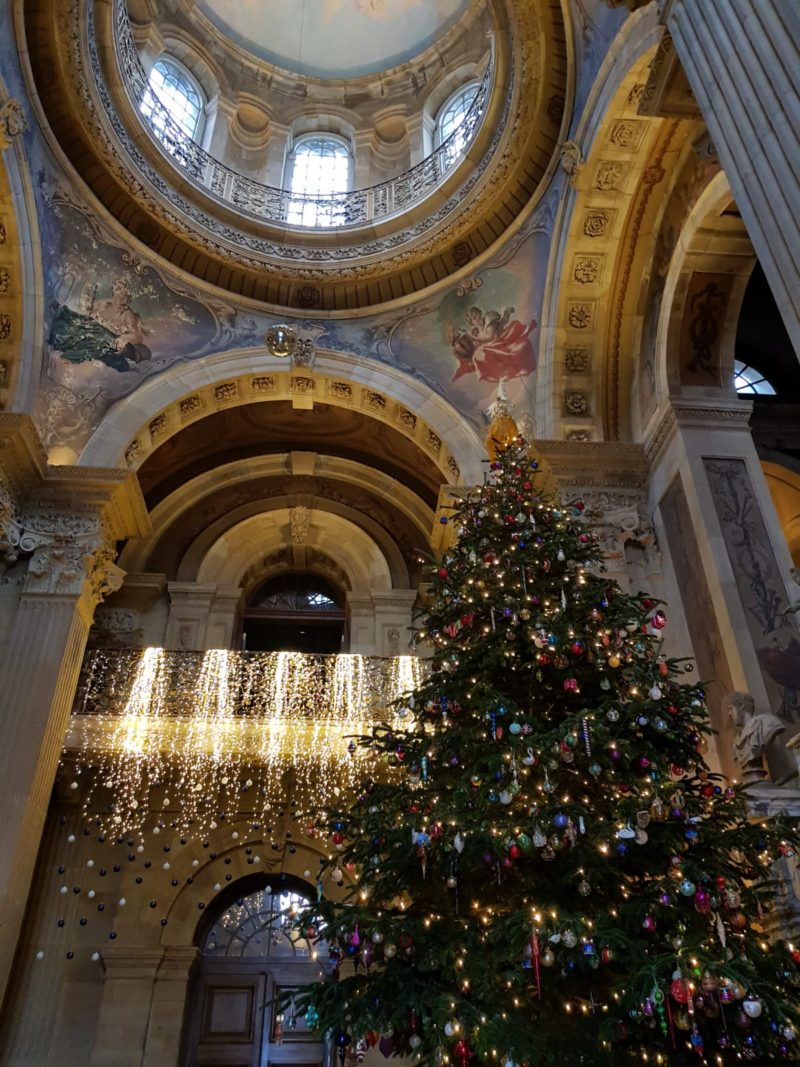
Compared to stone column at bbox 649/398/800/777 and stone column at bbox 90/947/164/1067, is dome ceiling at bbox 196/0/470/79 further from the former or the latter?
stone column at bbox 90/947/164/1067

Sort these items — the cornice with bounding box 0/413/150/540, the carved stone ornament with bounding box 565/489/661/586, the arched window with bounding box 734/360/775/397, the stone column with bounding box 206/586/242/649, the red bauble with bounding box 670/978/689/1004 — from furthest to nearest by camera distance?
the stone column with bounding box 206/586/242/649 → the arched window with bounding box 734/360/775/397 → the cornice with bounding box 0/413/150/540 → the carved stone ornament with bounding box 565/489/661/586 → the red bauble with bounding box 670/978/689/1004

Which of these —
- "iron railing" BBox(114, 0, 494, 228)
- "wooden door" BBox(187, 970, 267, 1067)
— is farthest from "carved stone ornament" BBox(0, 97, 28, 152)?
"wooden door" BBox(187, 970, 267, 1067)

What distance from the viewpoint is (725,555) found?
24.6 ft

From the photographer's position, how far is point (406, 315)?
11781 millimetres

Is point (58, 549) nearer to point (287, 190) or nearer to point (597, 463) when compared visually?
point (597, 463)

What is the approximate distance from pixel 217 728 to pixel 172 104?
10.8 m

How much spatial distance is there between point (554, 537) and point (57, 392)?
7748 mm

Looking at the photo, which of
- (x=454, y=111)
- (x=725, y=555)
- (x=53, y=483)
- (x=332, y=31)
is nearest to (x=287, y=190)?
(x=454, y=111)

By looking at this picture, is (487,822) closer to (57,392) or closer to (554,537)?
(554,537)

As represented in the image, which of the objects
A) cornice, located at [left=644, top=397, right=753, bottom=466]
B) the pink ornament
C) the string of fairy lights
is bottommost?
the pink ornament

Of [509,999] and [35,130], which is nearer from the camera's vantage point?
[509,999]

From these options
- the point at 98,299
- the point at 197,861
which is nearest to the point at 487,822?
the point at 197,861

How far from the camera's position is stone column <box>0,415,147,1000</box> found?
25.8 ft

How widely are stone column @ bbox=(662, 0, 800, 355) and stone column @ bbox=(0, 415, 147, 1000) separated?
8.02 meters
